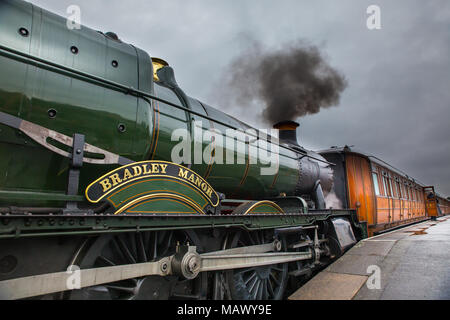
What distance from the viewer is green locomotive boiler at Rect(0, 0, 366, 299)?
6.00ft

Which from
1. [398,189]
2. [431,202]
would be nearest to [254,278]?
[398,189]

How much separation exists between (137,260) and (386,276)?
135 inches

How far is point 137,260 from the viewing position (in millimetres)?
2447

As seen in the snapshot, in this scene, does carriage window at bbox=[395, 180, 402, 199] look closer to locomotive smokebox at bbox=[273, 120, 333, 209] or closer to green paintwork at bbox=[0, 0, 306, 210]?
locomotive smokebox at bbox=[273, 120, 333, 209]

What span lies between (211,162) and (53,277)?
6.45 ft

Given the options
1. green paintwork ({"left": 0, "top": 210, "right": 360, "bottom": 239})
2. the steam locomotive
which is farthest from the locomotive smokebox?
green paintwork ({"left": 0, "top": 210, "right": 360, "bottom": 239})

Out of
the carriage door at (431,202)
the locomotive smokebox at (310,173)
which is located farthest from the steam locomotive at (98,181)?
the carriage door at (431,202)

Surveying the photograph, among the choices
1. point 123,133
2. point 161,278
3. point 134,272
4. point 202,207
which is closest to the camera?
point 134,272

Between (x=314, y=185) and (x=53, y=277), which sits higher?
(x=314, y=185)

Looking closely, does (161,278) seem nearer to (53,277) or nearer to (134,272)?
(134,272)

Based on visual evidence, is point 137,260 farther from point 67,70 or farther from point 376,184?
→ point 376,184

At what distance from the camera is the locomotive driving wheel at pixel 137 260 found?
2.09 metres
